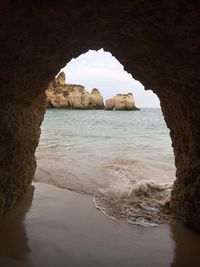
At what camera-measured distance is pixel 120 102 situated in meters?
61.2

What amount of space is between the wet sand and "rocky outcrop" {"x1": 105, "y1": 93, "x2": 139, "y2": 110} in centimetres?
5781

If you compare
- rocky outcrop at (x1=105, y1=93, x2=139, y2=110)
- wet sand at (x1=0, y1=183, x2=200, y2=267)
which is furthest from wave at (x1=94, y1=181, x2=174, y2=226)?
rocky outcrop at (x1=105, y1=93, x2=139, y2=110)

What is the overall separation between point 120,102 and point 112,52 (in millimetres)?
58317

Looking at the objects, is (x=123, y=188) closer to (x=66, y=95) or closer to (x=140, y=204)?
(x=140, y=204)

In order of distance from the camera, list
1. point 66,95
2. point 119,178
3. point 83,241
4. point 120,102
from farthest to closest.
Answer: point 120,102 → point 66,95 → point 119,178 → point 83,241

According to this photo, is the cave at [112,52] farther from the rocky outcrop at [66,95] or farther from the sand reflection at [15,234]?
the rocky outcrop at [66,95]

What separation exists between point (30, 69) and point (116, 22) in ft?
3.27

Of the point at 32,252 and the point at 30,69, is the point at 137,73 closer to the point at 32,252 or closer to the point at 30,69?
the point at 30,69

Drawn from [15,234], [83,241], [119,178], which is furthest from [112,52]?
[119,178]

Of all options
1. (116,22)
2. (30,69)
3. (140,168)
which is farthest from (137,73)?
(140,168)

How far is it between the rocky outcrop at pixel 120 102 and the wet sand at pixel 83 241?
5781cm

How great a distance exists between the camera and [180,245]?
2.88m

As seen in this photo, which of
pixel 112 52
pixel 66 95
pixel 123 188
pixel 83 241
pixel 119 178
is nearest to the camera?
pixel 83 241

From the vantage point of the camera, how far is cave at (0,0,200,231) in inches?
85.6
